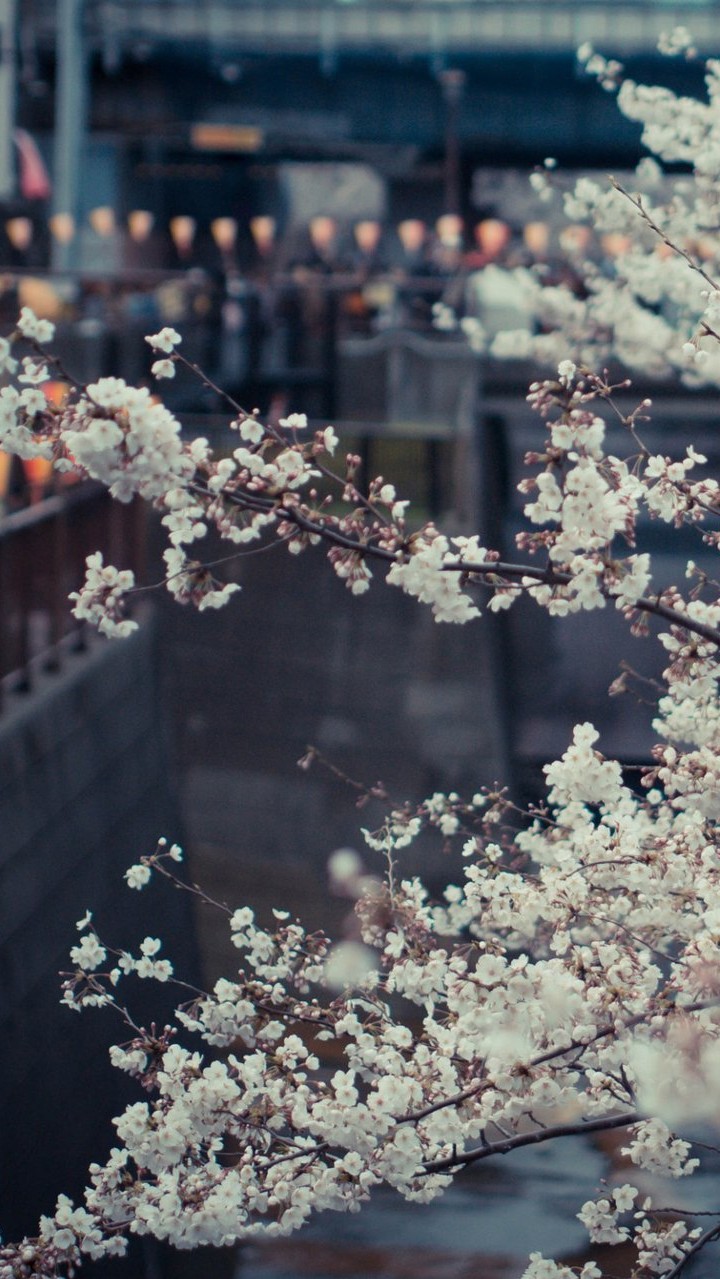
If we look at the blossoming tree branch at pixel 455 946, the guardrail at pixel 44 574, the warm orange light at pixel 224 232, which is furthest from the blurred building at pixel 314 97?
the blossoming tree branch at pixel 455 946

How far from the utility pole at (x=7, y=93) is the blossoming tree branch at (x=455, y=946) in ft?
78.5

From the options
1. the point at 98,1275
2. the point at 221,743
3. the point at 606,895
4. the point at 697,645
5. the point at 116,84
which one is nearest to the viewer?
the point at 697,645

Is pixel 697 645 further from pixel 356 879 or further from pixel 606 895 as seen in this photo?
pixel 356 879

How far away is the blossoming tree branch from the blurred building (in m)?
23.5

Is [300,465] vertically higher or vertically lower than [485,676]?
lower

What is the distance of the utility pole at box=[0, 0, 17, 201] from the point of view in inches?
1043

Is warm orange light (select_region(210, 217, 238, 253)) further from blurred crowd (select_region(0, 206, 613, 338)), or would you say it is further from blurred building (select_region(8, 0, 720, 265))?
blurred building (select_region(8, 0, 720, 265))

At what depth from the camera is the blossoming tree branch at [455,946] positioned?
11.4 feet

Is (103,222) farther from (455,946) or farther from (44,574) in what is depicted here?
(455,946)

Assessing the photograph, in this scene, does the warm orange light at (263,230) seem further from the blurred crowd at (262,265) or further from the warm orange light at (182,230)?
the warm orange light at (182,230)

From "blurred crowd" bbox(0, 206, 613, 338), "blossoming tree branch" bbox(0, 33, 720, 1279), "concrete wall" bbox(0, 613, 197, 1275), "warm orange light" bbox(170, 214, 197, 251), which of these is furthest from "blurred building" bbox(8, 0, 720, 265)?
"blossoming tree branch" bbox(0, 33, 720, 1279)

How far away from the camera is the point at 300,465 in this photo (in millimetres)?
3529

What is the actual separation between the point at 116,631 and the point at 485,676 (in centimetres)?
1133

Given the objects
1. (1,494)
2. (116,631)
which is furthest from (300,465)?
(1,494)
